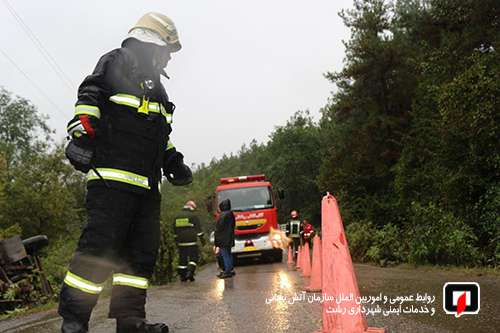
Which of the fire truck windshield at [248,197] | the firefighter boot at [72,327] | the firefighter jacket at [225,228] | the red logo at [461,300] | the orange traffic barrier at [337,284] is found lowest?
the red logo at [461,300]

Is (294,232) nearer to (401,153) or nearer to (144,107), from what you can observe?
(401,153)

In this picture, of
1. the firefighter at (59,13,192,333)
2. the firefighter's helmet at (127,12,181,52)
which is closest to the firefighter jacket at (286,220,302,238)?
the firefighter at (59,13,192,333)

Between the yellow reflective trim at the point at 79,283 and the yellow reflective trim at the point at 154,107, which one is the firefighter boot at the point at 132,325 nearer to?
the yellow reflective trim at the point at 79,283

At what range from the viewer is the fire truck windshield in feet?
57.9

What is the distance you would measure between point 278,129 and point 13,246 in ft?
167

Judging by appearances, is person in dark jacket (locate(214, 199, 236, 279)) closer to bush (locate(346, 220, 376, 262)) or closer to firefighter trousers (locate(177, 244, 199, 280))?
firefighter trousers (locate(177, 244, 199, 280))

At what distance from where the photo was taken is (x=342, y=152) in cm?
2936

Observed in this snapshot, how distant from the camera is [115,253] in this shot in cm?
335

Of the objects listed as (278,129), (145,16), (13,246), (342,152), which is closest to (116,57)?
(145,16)

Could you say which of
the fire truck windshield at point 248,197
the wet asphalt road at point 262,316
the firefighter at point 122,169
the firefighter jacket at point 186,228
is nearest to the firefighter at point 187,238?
the firefighter jacket at point 186,228

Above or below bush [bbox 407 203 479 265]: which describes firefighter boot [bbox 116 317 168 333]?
below

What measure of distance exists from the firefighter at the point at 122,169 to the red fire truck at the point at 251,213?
43.3 feet

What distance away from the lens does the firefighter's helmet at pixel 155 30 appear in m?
3.74

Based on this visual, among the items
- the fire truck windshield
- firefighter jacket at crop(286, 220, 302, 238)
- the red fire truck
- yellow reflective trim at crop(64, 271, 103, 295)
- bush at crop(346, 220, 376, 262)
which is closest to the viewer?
yellow reflective trim at crop(64, 271, 103, 295)
